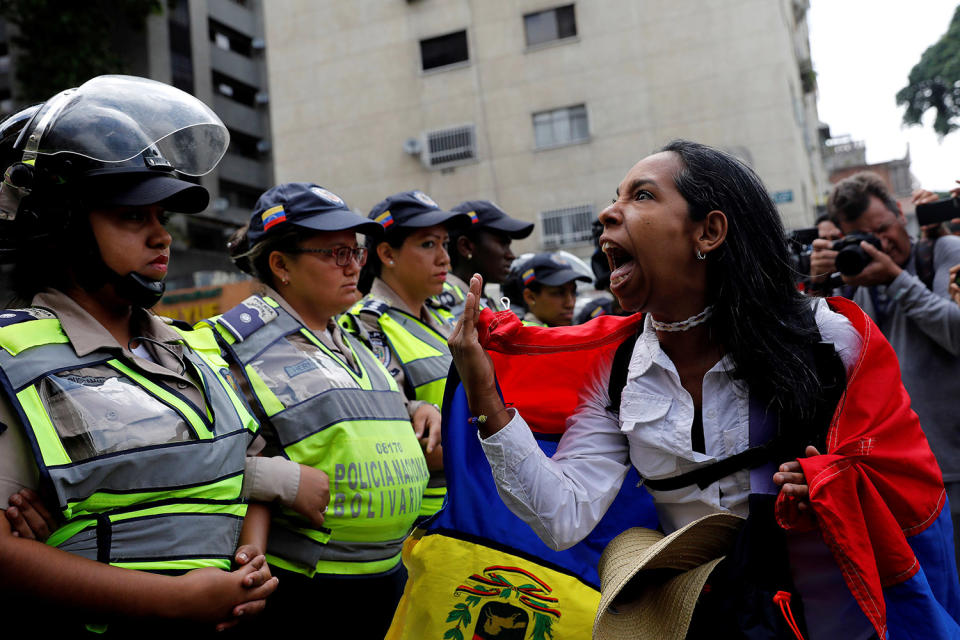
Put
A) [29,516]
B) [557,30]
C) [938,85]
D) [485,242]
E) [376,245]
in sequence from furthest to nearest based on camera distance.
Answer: [938,85] < [557,30] < [485,242] < [376,245] < [29,516]

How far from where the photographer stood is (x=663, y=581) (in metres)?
1.76

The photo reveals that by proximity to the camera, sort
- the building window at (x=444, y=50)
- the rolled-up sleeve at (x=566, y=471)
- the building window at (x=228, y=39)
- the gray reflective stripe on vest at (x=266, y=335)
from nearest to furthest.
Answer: the rolled-up sleeve at (x=566, y=471), the gray reflective stripe on vest at (x=266, y=335), the building window at (x=444, y=50), the building window at (x=228, y=39)

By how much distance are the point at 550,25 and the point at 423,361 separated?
18.0 meters

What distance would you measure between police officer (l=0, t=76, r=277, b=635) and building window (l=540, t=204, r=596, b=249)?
56.4 feet

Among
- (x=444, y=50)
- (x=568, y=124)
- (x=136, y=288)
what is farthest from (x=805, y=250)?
(x=444, y=50)

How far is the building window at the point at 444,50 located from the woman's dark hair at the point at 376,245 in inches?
691

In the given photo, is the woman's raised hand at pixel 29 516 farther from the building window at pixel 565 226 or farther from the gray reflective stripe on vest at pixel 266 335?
the building window at pixel 565 226

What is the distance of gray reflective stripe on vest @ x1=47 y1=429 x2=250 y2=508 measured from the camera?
5.47 feet

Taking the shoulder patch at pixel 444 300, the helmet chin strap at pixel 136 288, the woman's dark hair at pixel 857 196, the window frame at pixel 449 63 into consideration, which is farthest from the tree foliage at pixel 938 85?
the helmet chin strap at pixel 136 288

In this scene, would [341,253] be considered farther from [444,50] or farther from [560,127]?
[444,50]

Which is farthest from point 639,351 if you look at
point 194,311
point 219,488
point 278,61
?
point 278,61

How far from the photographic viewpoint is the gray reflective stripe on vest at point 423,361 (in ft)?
11.5

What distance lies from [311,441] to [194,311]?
1654 cm

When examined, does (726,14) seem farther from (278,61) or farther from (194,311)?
(194,311)
